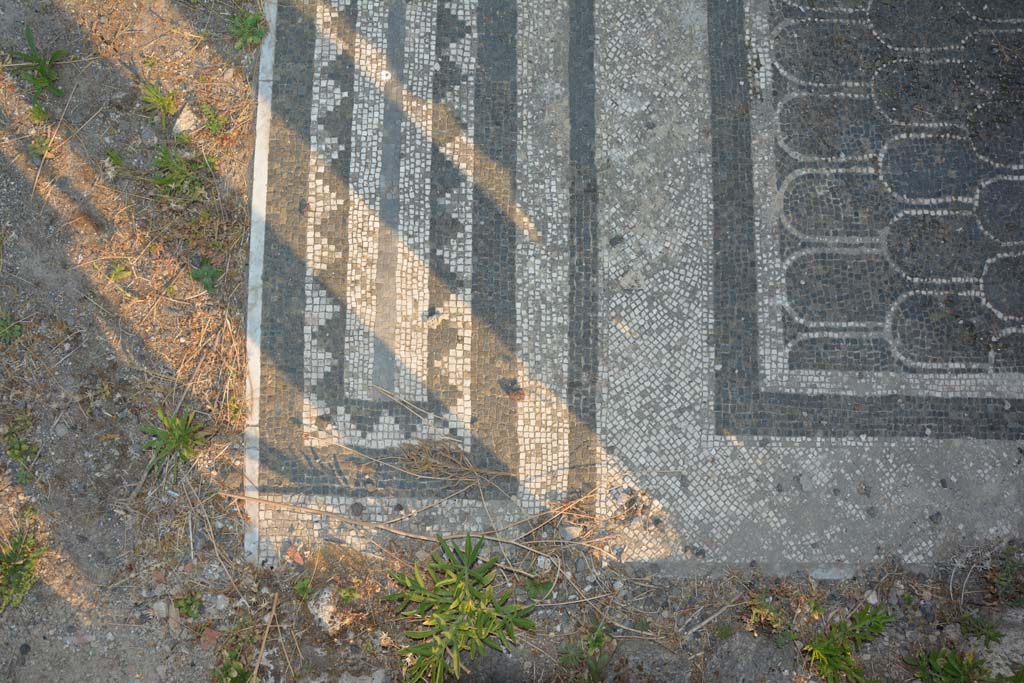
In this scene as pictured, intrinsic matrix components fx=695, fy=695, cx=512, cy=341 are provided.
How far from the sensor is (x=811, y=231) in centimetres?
763

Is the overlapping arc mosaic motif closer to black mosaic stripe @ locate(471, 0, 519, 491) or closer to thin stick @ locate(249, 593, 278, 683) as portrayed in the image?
black mosaic stripe @ locate(471, 0, 519, 491)

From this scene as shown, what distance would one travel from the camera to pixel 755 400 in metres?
7.43

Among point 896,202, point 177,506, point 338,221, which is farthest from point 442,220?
point 896,202

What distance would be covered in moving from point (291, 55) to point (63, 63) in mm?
2516

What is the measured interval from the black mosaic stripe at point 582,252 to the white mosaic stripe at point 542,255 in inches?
3.1

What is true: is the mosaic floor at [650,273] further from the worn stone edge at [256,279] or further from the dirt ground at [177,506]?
the dirt ground at [177,506]

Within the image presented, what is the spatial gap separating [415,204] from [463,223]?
0.56 meters

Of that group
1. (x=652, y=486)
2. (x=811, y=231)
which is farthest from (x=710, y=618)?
(x=811, y=231)

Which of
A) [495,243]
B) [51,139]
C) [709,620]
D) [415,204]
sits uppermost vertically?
[51,139]

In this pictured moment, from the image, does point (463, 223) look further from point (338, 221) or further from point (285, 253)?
point (285, 253)

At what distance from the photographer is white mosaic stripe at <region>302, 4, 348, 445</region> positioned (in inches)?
291

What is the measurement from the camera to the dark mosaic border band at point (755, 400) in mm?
7410

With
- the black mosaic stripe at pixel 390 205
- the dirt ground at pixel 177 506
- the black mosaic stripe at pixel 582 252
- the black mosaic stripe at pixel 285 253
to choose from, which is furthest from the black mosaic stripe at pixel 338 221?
the black mosaic stripe at pixel 582 252

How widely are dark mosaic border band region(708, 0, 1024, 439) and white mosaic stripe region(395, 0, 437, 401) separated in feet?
10.4
